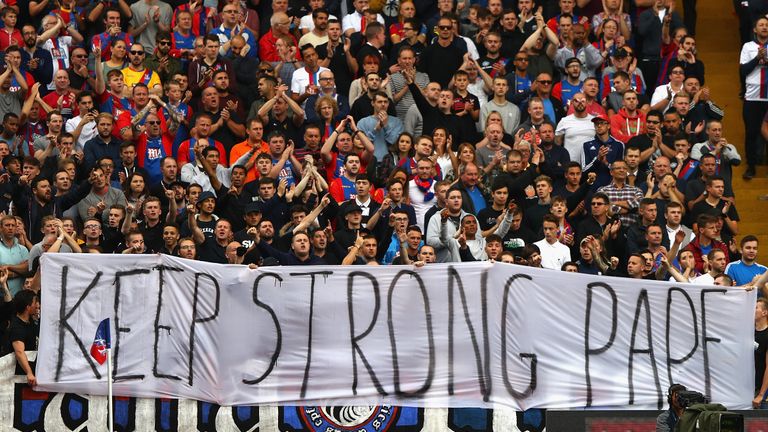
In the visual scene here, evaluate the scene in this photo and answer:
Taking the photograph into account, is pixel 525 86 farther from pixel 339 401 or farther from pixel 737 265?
pixel 339 401

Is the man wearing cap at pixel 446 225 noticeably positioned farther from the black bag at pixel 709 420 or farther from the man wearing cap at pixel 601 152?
the black bag at pixel 709 420

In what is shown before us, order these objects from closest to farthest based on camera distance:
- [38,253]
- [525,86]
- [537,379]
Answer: [537,379]
[38,253]
[525,86]

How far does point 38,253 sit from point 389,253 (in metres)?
3.85

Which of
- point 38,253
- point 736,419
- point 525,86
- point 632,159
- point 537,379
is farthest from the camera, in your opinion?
point 525,86

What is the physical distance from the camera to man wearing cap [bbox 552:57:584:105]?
2373 centimetres

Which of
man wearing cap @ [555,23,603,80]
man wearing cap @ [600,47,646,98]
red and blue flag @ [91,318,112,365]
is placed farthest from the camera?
man wearing cap @ [555,23,603,80]

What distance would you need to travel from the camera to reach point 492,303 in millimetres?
18141

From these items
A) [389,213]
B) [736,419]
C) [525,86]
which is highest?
[525,86]

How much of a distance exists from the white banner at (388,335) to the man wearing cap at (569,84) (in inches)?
226

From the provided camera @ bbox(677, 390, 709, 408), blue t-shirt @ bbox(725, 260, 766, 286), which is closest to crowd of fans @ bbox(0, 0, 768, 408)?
blue t-shirt @ bbox(725, 260, 766, 286)

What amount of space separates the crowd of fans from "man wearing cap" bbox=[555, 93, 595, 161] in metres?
0.03

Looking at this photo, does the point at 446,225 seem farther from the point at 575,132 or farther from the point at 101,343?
the point at 101,343

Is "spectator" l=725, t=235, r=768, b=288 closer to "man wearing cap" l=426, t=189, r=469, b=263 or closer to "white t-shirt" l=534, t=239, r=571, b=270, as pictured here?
"white t-shirt" l=534, t=239, r=571, b=270

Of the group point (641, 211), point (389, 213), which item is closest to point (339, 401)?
point (389, 213)
